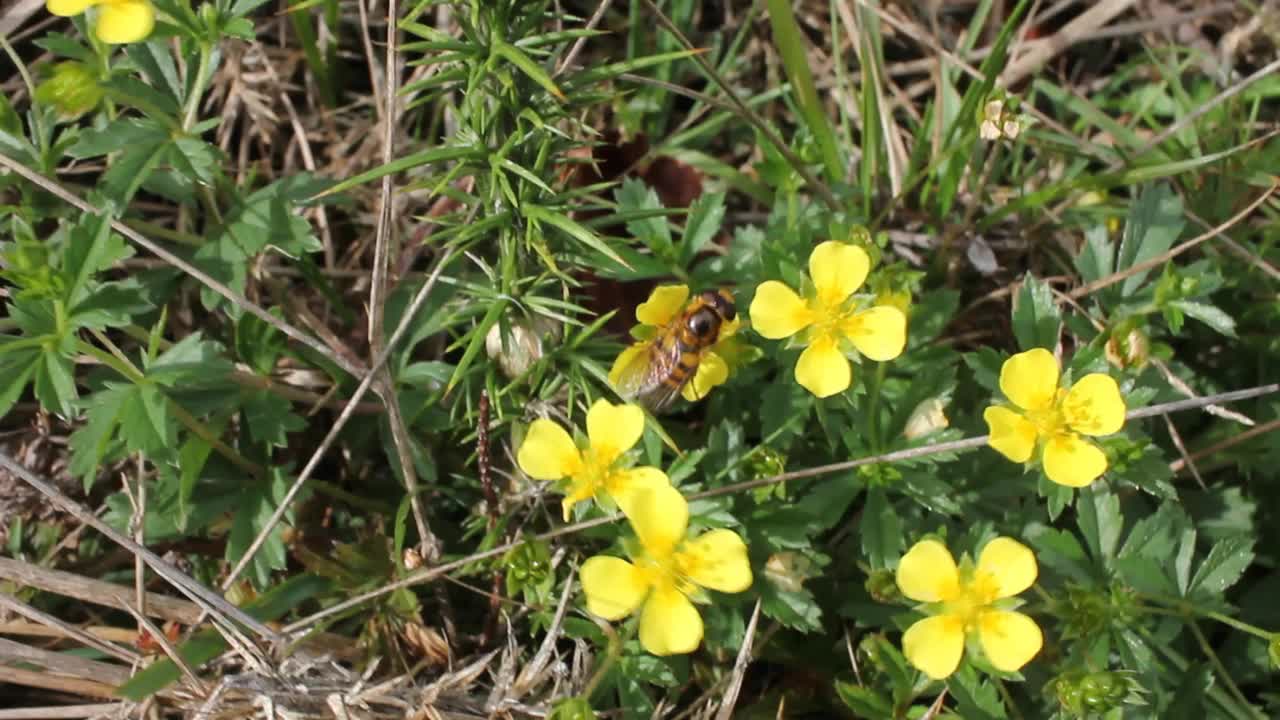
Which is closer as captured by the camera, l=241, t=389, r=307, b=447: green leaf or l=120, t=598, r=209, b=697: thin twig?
l=120, t=598, r=209, b=697: thin twig

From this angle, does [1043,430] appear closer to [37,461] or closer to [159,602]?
[159,602]

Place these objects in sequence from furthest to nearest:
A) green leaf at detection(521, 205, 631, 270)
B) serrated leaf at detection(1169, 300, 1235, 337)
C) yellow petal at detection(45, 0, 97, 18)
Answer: serrated leaf at detection(1169, 300, 1235, 337)
yellow petal at detection(45, 0, 97, 18)
green leaf at detection(521, 205, 631, 270)

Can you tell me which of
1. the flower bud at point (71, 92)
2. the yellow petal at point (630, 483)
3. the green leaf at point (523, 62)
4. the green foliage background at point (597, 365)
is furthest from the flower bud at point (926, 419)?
the flower bud at point (71, 92)

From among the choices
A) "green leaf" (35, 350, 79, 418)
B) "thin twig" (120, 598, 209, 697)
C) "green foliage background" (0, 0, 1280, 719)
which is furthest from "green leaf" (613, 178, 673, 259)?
"thin twig" (120, 598, 209, 697)

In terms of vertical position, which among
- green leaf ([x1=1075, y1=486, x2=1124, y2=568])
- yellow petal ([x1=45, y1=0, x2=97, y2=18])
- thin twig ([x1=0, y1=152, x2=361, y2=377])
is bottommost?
green leaf ([x1=1075, y1=486, x2=1124, y2=568])

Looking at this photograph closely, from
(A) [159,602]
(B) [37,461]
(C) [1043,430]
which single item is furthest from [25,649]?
(C) [1043,430]

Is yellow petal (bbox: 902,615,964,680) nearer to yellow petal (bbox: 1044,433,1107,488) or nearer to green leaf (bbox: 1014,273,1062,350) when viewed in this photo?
yellow petal (bbox: 1044,433,1107,488)

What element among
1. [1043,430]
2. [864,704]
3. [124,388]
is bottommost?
[864,704]
